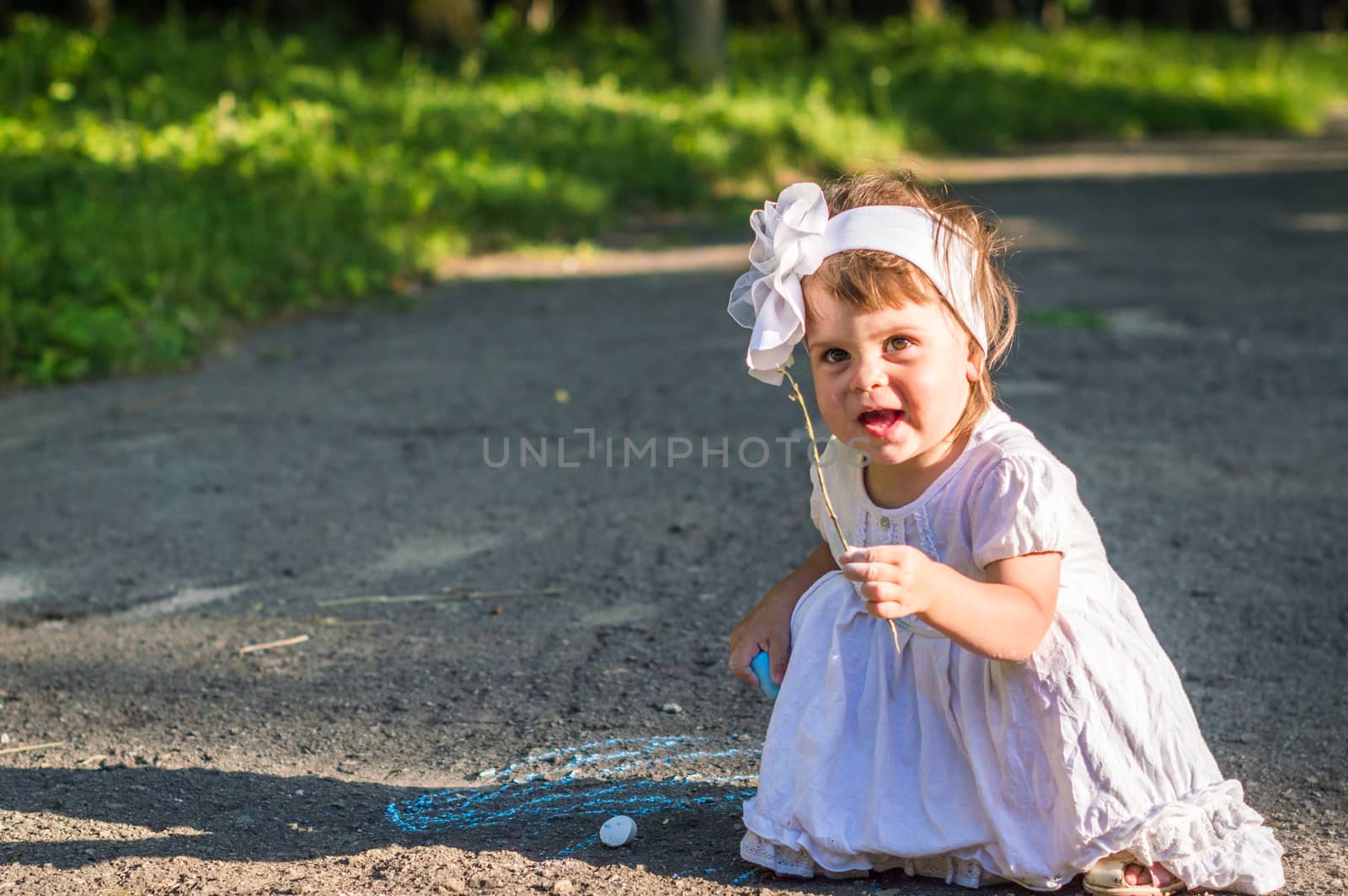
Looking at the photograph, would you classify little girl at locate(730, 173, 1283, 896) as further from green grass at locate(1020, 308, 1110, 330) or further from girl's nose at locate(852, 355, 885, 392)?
green grass at locate(1020, 308, 1110, 330)

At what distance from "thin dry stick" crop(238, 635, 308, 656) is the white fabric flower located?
5.41ft

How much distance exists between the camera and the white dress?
7.04 ft

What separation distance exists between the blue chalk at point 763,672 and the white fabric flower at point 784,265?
49 centimetres

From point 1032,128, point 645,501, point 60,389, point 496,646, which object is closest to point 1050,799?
point 496,646

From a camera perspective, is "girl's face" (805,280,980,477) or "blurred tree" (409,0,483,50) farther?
"blurred tree" (409,0,483,50)

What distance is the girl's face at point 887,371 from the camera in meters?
2.10

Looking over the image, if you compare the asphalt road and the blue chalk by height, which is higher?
the blue chalk

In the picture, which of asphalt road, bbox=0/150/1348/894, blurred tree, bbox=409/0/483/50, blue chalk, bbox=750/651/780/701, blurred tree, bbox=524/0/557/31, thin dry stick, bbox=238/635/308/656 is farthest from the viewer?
blurred tree, bbox=524/0/557/31

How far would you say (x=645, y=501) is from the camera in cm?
436

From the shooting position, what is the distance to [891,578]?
1882 millimetres

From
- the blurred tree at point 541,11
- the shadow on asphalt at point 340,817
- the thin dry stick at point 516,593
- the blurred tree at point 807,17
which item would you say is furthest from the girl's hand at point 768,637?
the blurred tree at point 541,11

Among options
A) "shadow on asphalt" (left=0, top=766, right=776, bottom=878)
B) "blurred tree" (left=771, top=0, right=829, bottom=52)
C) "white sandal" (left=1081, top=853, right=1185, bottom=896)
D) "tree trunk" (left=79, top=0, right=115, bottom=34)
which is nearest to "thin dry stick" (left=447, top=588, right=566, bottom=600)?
"shadow on asphalt" (left=0, top=766, right=776, bottom=878)

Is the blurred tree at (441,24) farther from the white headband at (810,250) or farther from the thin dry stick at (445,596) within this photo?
the white headband at (810,250)

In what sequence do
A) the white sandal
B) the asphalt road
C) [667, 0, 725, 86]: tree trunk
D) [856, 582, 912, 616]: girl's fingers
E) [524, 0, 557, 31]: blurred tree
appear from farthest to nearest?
1. [524, 0, 557, 31]: blurred tree
2. [667, 0, 725, 86]: tree trunk
3. the asphalt road
4. the white sandal
5. [856, 582, 912, 616]: girl's fingers
